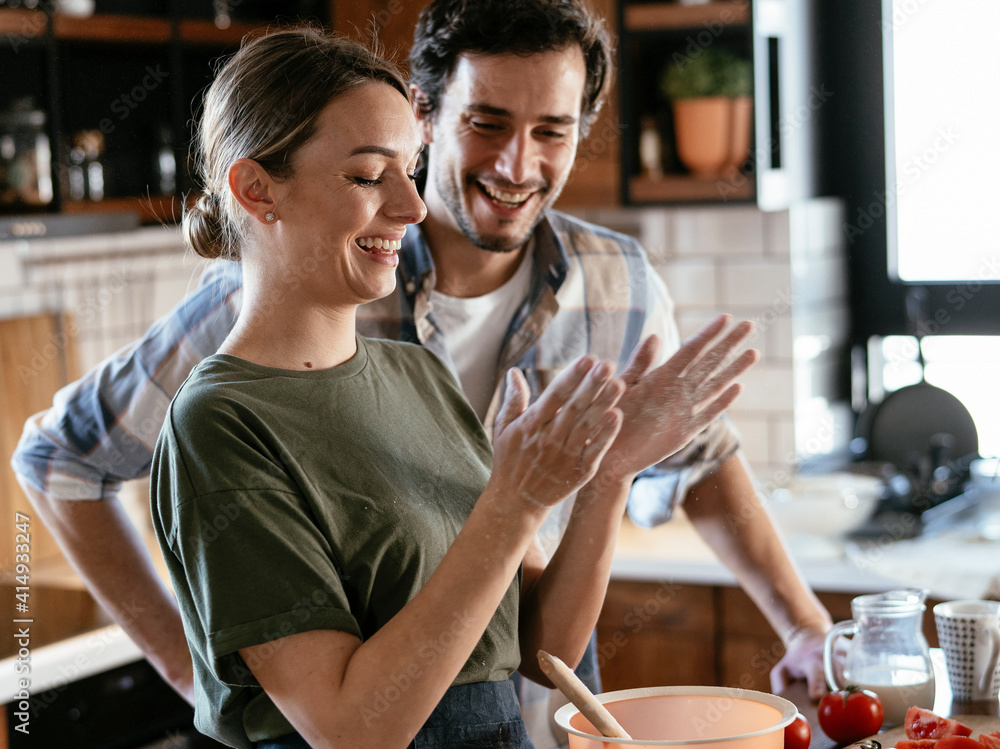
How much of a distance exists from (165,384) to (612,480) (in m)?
0.54

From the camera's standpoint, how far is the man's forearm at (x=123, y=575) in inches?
50.3

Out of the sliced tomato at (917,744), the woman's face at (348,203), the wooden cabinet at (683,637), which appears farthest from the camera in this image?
the wooden cabinet at (683,637)

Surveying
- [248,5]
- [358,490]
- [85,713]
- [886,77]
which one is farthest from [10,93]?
[886,77]

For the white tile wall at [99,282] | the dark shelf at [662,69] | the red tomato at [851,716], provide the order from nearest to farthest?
the red tomato at [851,716] < the white tile wall at [99,282] < the dark shelf at [662,69]

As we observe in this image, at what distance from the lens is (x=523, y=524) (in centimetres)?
79

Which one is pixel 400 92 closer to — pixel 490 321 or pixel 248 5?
pixel 490 321

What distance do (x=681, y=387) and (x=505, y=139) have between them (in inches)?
20.1

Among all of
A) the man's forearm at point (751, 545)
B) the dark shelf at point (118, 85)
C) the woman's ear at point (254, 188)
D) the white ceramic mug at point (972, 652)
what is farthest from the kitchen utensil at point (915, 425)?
the woman's ear at point (254, 188)

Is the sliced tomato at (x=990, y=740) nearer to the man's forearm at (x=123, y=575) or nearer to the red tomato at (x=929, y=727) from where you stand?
the red tomato at (x=929, y=727)

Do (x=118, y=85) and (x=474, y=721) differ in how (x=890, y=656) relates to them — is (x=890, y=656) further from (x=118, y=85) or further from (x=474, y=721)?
(x=118, y=85)

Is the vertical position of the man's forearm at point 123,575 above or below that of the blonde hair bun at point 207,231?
below

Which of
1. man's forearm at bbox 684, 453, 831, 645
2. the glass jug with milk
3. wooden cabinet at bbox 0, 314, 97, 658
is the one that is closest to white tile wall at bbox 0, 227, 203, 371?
wooden cabinet at bbox 0, 314, 97, 658

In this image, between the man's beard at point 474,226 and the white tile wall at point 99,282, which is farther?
the white tile wall at point 99,282

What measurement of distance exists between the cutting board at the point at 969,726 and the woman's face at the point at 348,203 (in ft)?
2.06
